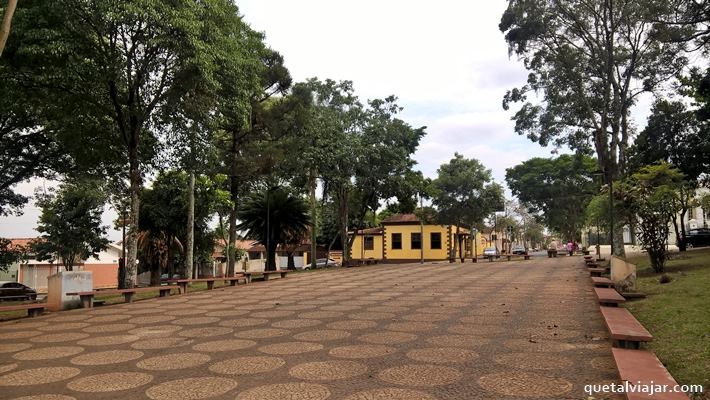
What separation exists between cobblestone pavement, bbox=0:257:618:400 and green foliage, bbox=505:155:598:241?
121ft

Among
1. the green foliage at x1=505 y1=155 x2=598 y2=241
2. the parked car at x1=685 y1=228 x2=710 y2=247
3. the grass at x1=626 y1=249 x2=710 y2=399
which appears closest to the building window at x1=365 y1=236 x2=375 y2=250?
the green foliage at x1=505 y1=155 x2=598 y2=241

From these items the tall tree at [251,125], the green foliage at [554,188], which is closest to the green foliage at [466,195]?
the green foliage at [554,188]

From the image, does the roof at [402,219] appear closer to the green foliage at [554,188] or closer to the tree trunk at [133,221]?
the green foliage at [554,188]

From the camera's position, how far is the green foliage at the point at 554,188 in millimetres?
43469

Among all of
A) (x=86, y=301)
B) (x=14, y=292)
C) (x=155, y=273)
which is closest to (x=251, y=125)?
(x=86, y=301)

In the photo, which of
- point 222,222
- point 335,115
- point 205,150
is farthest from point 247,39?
point 222,222

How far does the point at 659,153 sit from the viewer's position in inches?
871

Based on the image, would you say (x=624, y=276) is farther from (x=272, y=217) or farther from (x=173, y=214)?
(x=272, y=217)

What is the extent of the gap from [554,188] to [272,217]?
1086 inches

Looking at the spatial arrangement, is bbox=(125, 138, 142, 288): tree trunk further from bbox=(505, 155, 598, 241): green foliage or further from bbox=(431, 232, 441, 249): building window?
bbox=(505, 155, 598, 241): green foliage

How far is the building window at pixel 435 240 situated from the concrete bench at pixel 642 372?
40715mm

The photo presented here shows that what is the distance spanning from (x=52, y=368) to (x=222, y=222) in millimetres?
23533

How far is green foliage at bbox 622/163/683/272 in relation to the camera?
40.3 ft

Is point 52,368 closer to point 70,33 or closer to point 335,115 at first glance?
point 70,33
